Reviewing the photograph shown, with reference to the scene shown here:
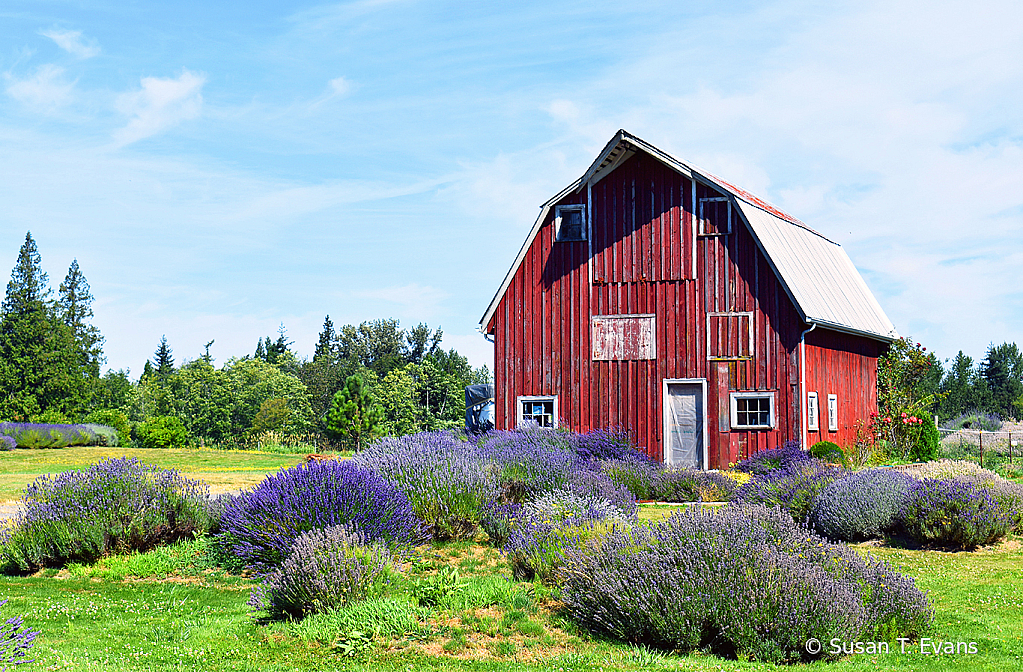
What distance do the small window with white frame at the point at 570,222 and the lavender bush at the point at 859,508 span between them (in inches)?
473

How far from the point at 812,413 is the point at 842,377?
2.90 metres

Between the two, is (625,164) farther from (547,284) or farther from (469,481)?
(469,481)

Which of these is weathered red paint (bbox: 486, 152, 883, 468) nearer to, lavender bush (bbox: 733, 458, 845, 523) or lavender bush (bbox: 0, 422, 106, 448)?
lavender bush (bbox: 733, 458, 845, 523)

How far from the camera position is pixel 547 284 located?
23594mm

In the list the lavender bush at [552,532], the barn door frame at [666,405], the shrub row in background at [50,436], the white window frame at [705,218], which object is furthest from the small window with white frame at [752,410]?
the shrub row in background at [50,436]

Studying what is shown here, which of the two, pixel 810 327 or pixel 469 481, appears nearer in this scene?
pixel 469 481

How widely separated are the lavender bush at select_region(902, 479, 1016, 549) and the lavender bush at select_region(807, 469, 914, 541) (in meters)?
0.21

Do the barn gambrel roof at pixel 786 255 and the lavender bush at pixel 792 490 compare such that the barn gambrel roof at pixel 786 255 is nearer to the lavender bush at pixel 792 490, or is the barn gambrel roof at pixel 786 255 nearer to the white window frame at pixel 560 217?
the white window frame at pixel 560 217

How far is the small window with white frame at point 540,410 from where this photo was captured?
23.3 meters

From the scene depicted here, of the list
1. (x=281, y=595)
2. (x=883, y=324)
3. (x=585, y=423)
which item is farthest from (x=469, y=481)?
(x=883, y=324)

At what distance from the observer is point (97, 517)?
10.9 meters

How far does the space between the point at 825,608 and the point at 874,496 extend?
580 centimetres

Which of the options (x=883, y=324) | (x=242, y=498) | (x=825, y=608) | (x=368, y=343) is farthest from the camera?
(x=368, y=343)

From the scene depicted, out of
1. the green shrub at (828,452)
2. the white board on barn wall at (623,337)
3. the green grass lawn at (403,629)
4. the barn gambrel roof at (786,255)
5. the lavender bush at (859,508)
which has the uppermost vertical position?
the barn gambrel roof at (786,255)
